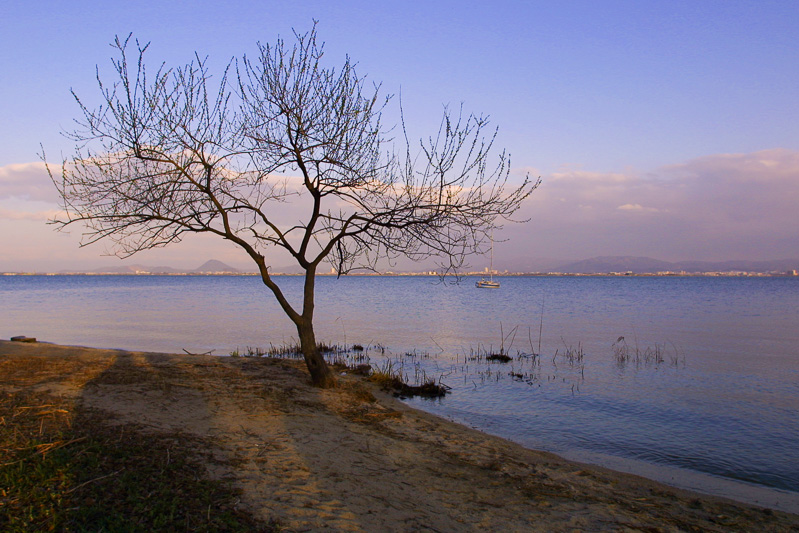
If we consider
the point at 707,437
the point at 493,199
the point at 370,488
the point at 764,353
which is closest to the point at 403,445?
the point at 370,488

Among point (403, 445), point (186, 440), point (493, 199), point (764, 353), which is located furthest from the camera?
point (764, 353)

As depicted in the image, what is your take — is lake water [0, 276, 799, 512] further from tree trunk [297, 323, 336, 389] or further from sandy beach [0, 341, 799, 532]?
tree trunk [297, 323, 336, 389]

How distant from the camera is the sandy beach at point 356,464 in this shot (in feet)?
18.9

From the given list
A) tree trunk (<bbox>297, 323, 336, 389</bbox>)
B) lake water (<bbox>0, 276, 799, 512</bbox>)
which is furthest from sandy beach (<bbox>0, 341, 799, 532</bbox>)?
lake water (<bbox>0, 276, 799, 512</bbox>)

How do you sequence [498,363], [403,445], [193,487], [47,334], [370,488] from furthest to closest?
[47,334], [498,363], [403,445], [370,488], [193,487]

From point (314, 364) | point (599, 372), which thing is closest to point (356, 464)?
point (314, 364)

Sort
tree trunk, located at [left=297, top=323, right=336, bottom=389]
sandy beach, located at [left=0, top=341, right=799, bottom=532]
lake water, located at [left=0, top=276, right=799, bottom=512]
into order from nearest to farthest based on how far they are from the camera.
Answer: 1. sandy beach, located at [left=0, top=341, right=799, bottom=532]
2. lake water, located at [left=0, top=276, right=799, bottom=512]
3. tree trunk, located at [left=297, top=323, right=336, bottom=389]

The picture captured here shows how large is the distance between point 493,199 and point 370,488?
→ 18.3 feet

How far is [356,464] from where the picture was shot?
281 inches

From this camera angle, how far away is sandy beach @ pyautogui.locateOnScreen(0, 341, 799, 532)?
5.77 meters

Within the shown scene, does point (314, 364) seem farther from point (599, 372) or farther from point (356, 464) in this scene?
point (599, 372)

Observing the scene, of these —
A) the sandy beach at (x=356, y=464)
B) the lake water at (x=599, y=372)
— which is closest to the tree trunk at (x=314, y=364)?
the sandy beach at (x=356, y=464)

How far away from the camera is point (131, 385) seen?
987 centimetres

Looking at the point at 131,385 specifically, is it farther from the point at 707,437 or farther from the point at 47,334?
the point at 47,334
